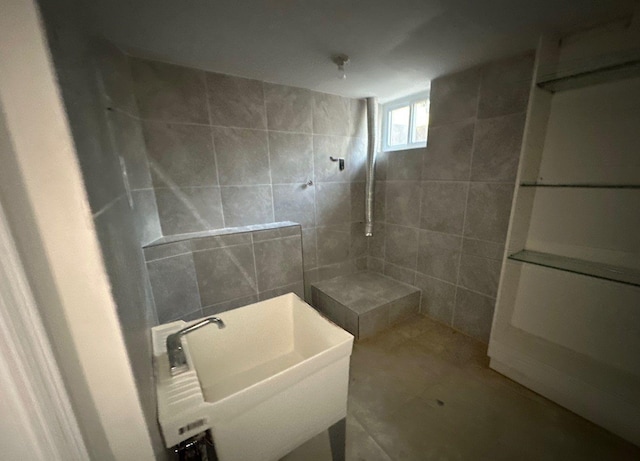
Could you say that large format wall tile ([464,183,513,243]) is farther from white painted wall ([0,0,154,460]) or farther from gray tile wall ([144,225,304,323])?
white painted wall ([0,0,154,460])

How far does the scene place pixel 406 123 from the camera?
195 centimetres

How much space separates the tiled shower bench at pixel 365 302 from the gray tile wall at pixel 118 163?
1.16m

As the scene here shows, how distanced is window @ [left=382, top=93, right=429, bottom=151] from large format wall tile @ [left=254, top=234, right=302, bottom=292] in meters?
1.22

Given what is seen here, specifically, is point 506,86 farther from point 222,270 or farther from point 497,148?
point 222,270

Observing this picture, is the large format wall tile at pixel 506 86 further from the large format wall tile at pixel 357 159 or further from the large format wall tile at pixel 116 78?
the large format wall tile at pixel 116 78

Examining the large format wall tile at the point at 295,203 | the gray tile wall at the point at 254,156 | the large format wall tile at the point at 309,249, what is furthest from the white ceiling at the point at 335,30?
the large format wall tile at the point at 309,249

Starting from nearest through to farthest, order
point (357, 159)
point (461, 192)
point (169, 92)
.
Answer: point (169, 92) → point (461, 192) → point (357, 159)

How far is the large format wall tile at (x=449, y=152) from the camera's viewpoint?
1.46 metres

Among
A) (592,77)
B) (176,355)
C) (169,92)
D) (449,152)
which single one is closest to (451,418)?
(176,355)

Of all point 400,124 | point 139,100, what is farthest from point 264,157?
point 400,124

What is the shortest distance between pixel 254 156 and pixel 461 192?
1.40 meters

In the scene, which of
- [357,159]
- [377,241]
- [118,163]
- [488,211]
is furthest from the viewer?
[377,241]

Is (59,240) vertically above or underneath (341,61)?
underneath

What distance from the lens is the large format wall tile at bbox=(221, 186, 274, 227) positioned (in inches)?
61.2
